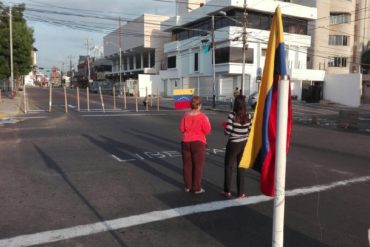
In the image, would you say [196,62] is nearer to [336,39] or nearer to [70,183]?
[336,39]

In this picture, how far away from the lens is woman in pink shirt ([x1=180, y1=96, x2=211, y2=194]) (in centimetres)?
679

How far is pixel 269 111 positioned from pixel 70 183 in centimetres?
529

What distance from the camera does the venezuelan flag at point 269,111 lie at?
3.16 metres

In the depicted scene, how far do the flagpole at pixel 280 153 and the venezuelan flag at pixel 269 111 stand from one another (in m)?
0.29

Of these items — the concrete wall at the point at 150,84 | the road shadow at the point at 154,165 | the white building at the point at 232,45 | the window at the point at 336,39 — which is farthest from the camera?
the window at the point at 336,39

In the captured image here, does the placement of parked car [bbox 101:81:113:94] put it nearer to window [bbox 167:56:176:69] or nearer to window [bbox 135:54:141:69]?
window [bbox 135:54:141:69]

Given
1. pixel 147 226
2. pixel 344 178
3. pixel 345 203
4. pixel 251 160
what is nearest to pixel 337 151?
pixel 344 178

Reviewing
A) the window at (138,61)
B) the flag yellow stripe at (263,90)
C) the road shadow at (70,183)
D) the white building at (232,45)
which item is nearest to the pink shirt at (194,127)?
the road shadow at (70,183)

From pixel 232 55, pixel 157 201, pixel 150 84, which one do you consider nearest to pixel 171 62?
pixel 150 84

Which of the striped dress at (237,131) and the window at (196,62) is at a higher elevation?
the window at (196,62)

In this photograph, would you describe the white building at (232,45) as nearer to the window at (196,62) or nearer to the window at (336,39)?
the window at (196,62)

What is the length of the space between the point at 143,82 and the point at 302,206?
5585 centimetres

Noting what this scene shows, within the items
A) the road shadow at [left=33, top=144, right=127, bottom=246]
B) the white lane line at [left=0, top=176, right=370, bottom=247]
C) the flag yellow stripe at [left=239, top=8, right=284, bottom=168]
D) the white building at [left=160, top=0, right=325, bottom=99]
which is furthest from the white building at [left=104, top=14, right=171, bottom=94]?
the flag yellow stripe at [left=239, top=8, right=284, bottom=168]

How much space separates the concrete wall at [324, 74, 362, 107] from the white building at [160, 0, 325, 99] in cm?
160
